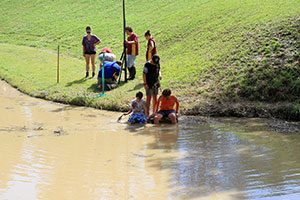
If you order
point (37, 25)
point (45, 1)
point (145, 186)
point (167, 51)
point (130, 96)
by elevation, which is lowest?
point (145, 186)

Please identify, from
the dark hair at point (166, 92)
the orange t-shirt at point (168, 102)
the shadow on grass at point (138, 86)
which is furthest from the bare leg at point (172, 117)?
the shadow on grass at point (138, 86)

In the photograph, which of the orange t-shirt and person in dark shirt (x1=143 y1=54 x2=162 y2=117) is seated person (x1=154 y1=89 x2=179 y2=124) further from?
person in dark shirt (x1=143 y1=54 x2=162 y2=117)

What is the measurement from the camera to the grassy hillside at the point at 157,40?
11.9m

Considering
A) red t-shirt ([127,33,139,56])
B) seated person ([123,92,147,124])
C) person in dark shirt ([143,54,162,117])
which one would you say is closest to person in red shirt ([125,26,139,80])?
red t-shirt ([127,33,139,56])

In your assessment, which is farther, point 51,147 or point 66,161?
point 51,147

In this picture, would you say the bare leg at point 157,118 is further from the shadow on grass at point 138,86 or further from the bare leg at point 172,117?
the shadow on grass at point 138,86

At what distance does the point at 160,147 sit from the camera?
736 centimetres

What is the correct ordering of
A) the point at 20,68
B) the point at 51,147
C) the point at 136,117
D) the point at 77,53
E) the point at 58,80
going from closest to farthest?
the point at 51,147
the point at 136,117
the point at 58,80
the point at 20,68
the point at 77,53

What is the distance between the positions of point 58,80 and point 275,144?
9160 millimetres

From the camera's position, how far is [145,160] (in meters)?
6.56

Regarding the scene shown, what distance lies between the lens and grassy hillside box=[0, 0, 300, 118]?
1191 centimetres

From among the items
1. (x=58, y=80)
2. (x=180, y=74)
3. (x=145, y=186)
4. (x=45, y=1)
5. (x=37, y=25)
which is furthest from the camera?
(x=45, y=1)

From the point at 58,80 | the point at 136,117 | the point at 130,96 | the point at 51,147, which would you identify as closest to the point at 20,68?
the point at 58,80

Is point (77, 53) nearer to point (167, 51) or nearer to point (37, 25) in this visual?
point (167, 51)
